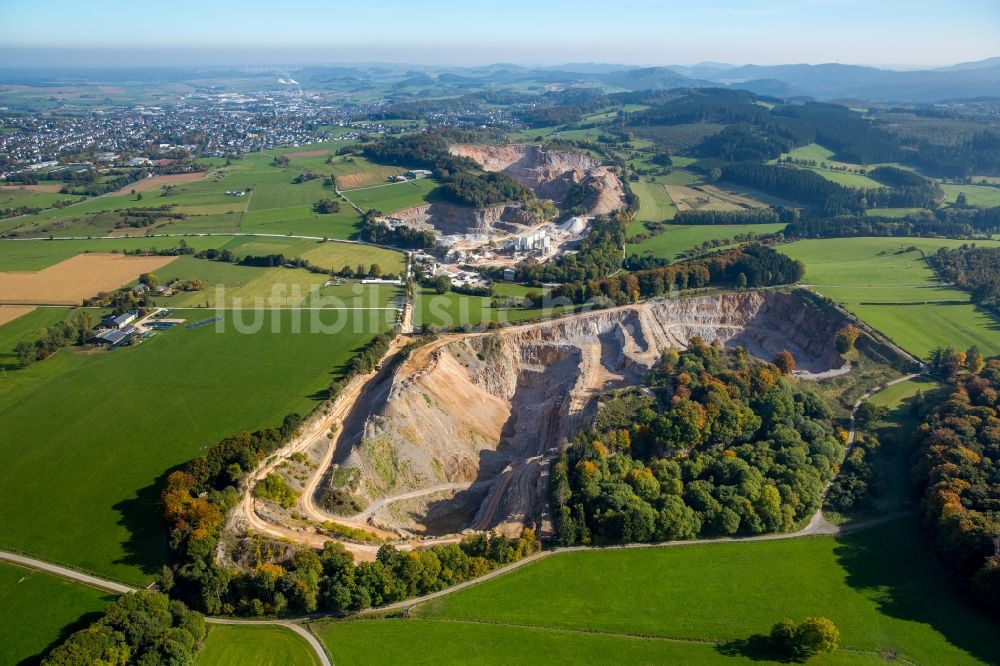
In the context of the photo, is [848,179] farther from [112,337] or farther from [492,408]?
[112,337]

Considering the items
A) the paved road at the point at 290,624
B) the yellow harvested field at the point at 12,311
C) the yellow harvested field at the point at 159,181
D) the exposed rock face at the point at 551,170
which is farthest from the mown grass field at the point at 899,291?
the yellow harvested field at the point at 159,181

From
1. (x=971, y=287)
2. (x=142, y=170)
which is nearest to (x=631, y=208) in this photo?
(x=971, y=287)

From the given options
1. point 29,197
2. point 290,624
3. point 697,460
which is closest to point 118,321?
point 290,624

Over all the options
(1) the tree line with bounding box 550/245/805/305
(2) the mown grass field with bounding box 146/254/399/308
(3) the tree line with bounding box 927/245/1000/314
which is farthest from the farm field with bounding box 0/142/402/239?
(3) the tree line with bounding box 927/245/1000/314

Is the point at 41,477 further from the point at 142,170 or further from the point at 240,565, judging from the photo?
the point at 142,170

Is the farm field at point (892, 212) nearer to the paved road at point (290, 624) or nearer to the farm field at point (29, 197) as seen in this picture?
the paved road at point (290, 624)

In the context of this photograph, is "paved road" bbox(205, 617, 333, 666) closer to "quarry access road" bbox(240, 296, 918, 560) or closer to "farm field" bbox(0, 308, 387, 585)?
"quarry access road" bbox(240, 296, 918, 560)
